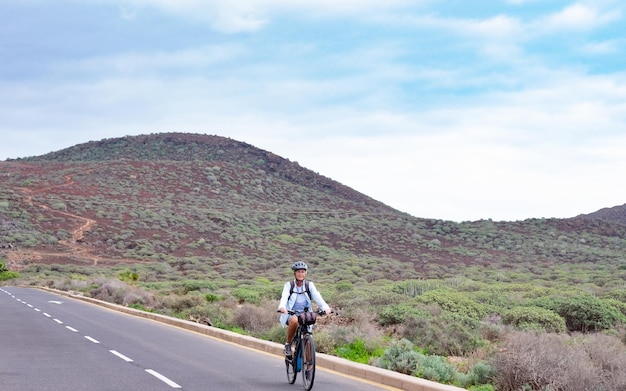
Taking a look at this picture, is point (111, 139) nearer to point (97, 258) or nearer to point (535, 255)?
point (97, 258)

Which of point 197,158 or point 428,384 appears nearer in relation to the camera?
point 428,384

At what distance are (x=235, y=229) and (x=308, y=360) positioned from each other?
67.5m

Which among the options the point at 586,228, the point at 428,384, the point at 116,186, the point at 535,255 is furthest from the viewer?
the point at 116,186

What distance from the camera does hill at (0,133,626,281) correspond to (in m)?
62.6

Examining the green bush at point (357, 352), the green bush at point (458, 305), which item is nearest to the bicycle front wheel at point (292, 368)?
the green bush at point (357, 352)

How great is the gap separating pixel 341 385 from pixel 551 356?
3198 millimetres

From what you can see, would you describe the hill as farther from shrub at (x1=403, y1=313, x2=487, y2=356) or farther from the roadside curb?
shrub at (x1=403, y1=313, x2=487, y2=356)

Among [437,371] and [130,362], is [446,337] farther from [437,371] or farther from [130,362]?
[130,362]

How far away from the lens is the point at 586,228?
86.4m

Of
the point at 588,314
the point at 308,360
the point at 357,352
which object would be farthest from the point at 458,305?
the point at 308,360

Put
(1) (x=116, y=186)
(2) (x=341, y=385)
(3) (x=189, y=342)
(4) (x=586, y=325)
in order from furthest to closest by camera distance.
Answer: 1. (1) (x=116, y=186)
2. (4) (x=586, y=325)
3. (3) (x=189, y=342)
4. (2) (x=341, y=385)

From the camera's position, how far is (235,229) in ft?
253

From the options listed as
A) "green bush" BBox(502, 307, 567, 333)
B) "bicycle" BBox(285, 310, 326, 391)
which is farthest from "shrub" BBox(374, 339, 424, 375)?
"green bush" BBox(502, 307, 567, 333)

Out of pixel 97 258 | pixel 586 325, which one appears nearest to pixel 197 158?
pixel 97 258
